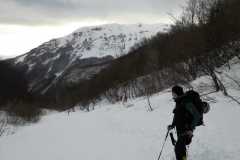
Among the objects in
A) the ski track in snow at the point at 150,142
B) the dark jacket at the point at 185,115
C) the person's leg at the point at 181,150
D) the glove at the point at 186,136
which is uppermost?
the dark jacket at the point at 185,115

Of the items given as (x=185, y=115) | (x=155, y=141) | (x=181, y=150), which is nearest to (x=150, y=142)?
(x=155, y=141)

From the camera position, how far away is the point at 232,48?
2036 centimetres

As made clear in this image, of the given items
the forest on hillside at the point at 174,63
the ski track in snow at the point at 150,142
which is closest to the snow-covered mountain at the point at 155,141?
the ski track in snow at the point at 150,142

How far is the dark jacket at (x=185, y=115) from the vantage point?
7324 millimetres

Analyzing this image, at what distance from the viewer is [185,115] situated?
7375 mm

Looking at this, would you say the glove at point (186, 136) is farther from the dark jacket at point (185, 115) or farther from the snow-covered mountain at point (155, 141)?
the snow-covered mountain at point (155, 141)

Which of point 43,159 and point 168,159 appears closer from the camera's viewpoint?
point 168,159

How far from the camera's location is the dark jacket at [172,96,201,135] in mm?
7324

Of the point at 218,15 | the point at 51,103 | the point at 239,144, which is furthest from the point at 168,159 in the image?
the point at 51,103

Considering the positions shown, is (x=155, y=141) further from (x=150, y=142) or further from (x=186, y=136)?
(x=186, y=136)

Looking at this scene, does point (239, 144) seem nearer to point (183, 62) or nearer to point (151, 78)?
point (183, 62)

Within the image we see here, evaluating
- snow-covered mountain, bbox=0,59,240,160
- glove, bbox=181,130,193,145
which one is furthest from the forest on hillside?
glove, bbox=181,130,193,145

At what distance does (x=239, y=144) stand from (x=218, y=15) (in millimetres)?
12702

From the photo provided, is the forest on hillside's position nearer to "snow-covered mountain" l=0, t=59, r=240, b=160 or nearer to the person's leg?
"snow-covered mountain" l=0, t=59, r=240, b=160
